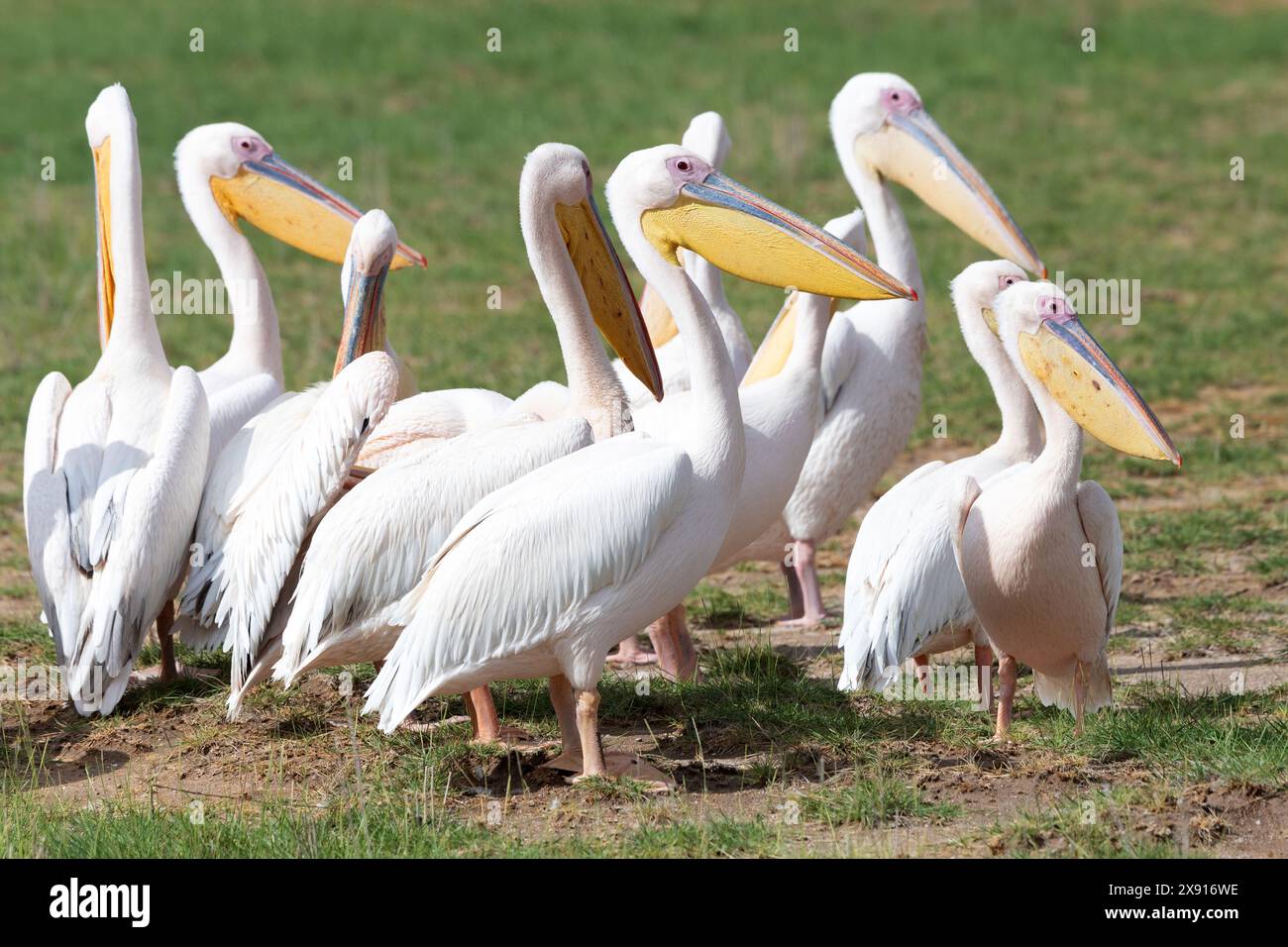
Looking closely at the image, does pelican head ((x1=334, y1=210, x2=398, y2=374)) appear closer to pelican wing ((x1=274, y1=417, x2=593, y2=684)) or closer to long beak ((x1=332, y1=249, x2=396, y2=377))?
long beak ((x1=332, y1=249, x2=396, y2=377))

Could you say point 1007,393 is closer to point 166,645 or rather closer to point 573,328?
point 573,328

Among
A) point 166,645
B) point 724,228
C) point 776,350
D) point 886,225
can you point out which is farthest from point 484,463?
point 886,225

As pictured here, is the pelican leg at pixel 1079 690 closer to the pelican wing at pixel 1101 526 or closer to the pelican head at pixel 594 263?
the pelican wing at pixel 1101 526

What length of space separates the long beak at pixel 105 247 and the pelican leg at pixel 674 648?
2196mm

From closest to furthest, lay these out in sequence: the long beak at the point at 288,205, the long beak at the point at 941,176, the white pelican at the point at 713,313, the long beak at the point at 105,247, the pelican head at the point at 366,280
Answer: the pelican head at the point at 366,280 → the white pelican at the point at 713,313 → the long beak at the point at 105,247 → the long beak at the point at 288,205 → the long beak at the point at 941,176

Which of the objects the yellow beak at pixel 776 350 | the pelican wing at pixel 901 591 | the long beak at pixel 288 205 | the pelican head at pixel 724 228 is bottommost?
the pelican wing at pixel 901 591

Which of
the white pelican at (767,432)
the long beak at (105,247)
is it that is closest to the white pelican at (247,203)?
the long beak at (105,247)

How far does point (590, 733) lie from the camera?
4711 millimetres

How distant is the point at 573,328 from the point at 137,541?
4.60 feet

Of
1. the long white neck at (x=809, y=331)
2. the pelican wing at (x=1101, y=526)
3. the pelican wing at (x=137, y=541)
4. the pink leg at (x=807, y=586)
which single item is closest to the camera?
the pelican wing at (x=1101, y=526)

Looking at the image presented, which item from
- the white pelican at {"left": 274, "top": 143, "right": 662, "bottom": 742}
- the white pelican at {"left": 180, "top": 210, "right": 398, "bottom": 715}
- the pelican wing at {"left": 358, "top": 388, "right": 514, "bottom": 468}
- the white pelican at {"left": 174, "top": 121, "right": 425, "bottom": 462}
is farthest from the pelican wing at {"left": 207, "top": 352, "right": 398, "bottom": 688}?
the white pelican at {"left": 174, "top": 121, "right": 425, "bottom": 462}

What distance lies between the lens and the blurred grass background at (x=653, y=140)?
10.4 m

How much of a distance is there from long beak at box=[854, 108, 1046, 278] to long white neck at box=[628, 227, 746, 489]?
95.1 inches

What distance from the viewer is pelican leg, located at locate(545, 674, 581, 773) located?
4.89 m
